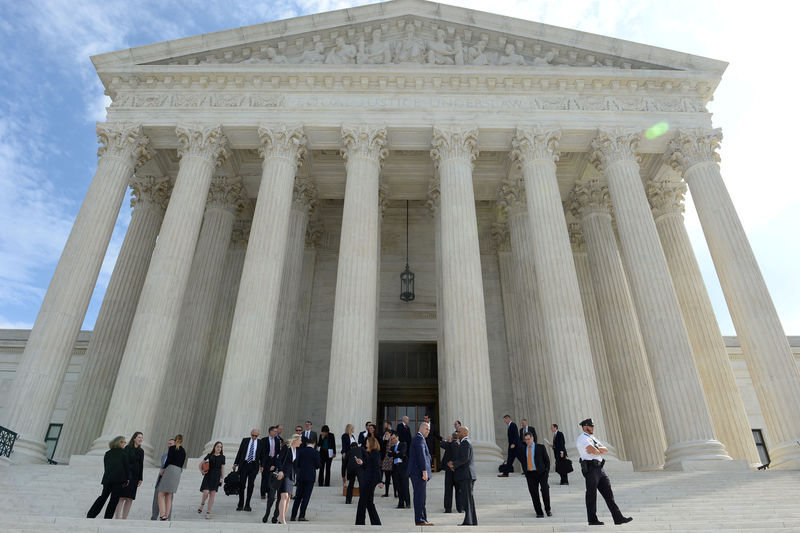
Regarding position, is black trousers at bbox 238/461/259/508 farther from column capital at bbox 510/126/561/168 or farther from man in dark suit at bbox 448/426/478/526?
column capital at bbox 510/126/561/168

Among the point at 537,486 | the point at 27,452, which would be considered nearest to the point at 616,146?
the point at 537,486

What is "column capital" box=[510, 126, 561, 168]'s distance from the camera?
24578mm

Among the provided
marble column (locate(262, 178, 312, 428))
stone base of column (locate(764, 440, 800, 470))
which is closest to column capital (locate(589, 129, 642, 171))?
stone base of column (locate(764, 440, 800, 470))

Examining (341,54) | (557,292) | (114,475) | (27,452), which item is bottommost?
(114,475)

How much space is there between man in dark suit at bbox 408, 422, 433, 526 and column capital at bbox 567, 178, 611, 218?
2149 cm

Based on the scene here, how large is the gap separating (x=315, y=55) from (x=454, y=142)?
8.22m

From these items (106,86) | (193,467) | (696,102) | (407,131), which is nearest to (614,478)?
(193,467)

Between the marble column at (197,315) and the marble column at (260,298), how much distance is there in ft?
15.2

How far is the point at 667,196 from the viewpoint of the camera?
28.2 meters

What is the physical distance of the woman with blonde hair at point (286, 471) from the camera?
35.7ft

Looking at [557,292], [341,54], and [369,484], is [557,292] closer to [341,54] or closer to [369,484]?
[369,484]

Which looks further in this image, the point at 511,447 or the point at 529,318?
the point at 529,318

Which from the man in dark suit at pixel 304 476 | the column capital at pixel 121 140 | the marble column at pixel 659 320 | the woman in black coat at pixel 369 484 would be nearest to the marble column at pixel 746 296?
the marble column at pixel 659 320

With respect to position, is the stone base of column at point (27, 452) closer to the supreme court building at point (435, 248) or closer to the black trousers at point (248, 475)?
the supreme court building at point (435, 248)
